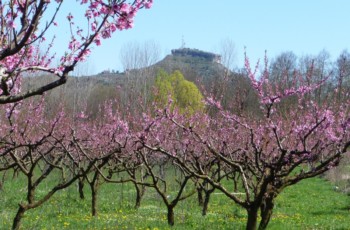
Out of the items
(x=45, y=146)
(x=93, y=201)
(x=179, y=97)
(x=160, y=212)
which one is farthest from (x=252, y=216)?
(x=45, y=146)

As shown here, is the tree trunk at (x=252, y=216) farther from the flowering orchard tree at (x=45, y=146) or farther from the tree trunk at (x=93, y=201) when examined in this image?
the tree trunk at (x=93, y=201)

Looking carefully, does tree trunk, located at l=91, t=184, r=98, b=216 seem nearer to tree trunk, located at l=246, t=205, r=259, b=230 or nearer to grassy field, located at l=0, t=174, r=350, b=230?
grassy field, located at l=0, t=174, r=350, b=230

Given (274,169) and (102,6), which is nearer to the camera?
(102,6)

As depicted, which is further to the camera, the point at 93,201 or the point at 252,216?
the point at 93,201

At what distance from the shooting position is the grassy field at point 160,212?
35.7 ft

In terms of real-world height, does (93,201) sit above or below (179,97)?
below

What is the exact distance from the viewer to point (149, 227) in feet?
33.9

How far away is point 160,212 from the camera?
1403 cm

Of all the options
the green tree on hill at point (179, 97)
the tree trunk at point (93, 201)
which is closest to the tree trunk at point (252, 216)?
the green tree on hill at point (179, 97)

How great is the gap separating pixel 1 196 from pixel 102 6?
14262 millimetres

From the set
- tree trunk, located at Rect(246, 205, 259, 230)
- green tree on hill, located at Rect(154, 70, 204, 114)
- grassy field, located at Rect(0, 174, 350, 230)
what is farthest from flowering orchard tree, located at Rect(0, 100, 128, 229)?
tree trunk, located at Rect(246, 205, 259, 230)

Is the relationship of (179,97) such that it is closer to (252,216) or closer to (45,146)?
(45,146)

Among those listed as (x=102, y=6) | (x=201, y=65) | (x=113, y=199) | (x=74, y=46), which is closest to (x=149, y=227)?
(x=74, y=46)

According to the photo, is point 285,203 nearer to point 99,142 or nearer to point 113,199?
point 113,199
